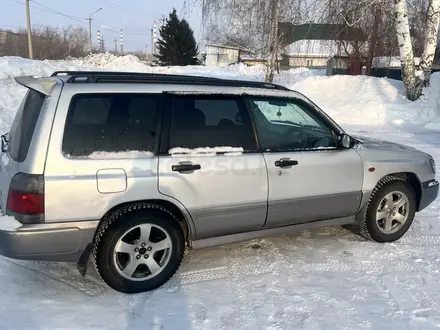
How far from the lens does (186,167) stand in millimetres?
3365

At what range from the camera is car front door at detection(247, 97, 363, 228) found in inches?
148

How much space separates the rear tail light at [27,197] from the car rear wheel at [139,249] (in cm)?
49

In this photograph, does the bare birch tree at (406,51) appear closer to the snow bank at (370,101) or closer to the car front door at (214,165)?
the snow bank at (370,101)

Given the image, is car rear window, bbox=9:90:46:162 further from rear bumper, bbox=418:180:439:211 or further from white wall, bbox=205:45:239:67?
white wall, bbox=205:45:239:67

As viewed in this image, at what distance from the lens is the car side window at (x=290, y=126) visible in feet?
12.6

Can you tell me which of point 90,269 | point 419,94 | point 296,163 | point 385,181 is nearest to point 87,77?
point 90,269

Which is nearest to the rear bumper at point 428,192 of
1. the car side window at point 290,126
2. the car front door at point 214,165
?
the car side window at point 290,126

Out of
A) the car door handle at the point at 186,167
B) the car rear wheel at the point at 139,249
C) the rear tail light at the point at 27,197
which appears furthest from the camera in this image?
the car door handle at the point at 186,167

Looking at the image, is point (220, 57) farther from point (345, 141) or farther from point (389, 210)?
point (345, 141)

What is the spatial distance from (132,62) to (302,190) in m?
32.7

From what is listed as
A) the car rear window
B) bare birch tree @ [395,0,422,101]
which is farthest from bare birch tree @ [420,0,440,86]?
the car rear window

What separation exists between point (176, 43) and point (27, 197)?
40.6m

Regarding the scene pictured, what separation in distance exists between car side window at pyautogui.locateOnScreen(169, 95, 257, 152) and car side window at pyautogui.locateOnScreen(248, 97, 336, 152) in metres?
0.18

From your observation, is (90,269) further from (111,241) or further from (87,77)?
(87,77)
